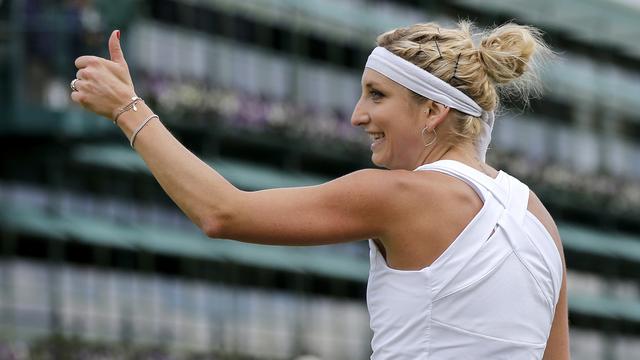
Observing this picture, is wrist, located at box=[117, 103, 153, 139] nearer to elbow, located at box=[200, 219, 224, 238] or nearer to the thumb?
the thumb

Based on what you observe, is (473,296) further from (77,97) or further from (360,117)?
(77,97)

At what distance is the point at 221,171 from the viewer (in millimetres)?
42875

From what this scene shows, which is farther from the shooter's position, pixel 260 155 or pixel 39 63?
pixel 260 155

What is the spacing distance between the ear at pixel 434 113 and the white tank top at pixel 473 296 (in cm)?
14

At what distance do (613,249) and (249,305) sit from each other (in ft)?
51.6

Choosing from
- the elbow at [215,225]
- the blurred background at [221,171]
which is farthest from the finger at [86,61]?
the blurred background at [221,171]

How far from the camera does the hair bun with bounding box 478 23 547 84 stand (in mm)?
4375

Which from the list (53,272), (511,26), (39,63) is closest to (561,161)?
(53,272)

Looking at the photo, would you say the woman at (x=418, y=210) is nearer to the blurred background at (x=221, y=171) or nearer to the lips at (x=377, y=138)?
the lips at (x=377, y=138)

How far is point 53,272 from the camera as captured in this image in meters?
40.2

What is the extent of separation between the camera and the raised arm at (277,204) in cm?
407

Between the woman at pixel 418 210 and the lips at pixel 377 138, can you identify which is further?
the lips at pixel 377 138

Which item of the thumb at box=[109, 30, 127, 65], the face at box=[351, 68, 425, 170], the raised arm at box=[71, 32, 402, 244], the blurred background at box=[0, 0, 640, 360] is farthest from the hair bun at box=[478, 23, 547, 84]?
the blurred background at box=[0, 0, 640, 360]

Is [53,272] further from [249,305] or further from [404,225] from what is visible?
[404,225]
